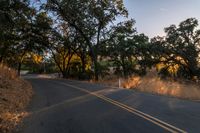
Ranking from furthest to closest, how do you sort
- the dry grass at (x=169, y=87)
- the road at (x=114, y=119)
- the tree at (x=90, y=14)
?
the tree at (x=90, y=14) → the dry grass at (x=169, y=87) → the road at (x=114, y=119)

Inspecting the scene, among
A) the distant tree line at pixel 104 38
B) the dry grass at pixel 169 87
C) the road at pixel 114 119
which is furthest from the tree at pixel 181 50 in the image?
the road at pixel 114 119

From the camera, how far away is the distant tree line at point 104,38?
42531 millimetres

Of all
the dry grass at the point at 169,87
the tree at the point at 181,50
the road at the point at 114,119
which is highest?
the tree at the point at 181,50

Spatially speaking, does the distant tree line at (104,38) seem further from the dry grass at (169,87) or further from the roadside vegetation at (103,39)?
the dry grass at (169,87)

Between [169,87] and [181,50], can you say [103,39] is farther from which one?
[169,87]

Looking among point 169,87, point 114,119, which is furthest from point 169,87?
point 114,119

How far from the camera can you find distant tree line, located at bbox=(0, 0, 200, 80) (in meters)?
42.5

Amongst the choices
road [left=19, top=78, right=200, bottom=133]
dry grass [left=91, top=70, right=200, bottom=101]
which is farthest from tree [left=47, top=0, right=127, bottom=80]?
road [left=19, top=78, right=200, bottom=133]

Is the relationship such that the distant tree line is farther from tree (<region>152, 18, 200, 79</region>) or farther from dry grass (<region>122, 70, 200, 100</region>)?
dry grass (<region>122, 70, 200, 100</region>)

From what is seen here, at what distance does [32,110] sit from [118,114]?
13.6 feet

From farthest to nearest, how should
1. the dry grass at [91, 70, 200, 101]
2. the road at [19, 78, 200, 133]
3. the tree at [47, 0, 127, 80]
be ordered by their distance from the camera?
the tree at [47, 0, 127, 80] → the dry grass at [91, 70, 200, 101] → the road at [19, 78, 200, 133]

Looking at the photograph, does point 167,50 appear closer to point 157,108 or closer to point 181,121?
point 157,108

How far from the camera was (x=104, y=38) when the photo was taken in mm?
46719

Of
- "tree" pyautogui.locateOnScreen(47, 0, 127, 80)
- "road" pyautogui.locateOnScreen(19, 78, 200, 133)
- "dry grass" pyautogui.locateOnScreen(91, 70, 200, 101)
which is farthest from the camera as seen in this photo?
"tree" pyautogui.locateOnScreen(47, 0, 127, 80)
